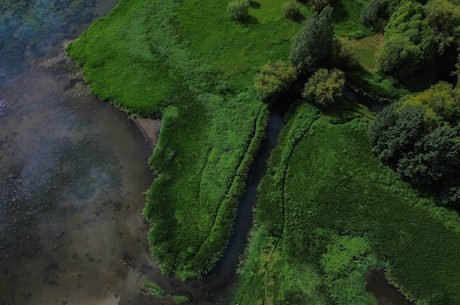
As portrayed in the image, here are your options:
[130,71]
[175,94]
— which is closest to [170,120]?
[175,94]

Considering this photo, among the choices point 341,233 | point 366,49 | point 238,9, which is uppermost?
point 238,9

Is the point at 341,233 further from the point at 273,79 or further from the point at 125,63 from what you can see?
the point at 125,63

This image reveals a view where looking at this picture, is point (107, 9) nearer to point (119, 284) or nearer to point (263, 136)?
point (263, 136)

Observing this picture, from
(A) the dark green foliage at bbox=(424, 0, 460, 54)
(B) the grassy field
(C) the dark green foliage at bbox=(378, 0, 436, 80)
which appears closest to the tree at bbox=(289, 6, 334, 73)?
(C) the dark green foliage at bbox=(378, 0, 436, 80)

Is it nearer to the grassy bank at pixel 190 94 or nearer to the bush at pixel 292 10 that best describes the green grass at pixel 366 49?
the bush at pixel 292 10

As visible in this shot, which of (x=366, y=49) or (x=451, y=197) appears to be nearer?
(x=451, y=197)

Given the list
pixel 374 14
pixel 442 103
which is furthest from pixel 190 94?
pixel 442 103

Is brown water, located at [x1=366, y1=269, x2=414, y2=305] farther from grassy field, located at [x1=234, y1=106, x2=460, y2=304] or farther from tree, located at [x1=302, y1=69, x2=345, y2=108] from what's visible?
tree, located at [x1=302, y1=69, x2=345, y2=108]
